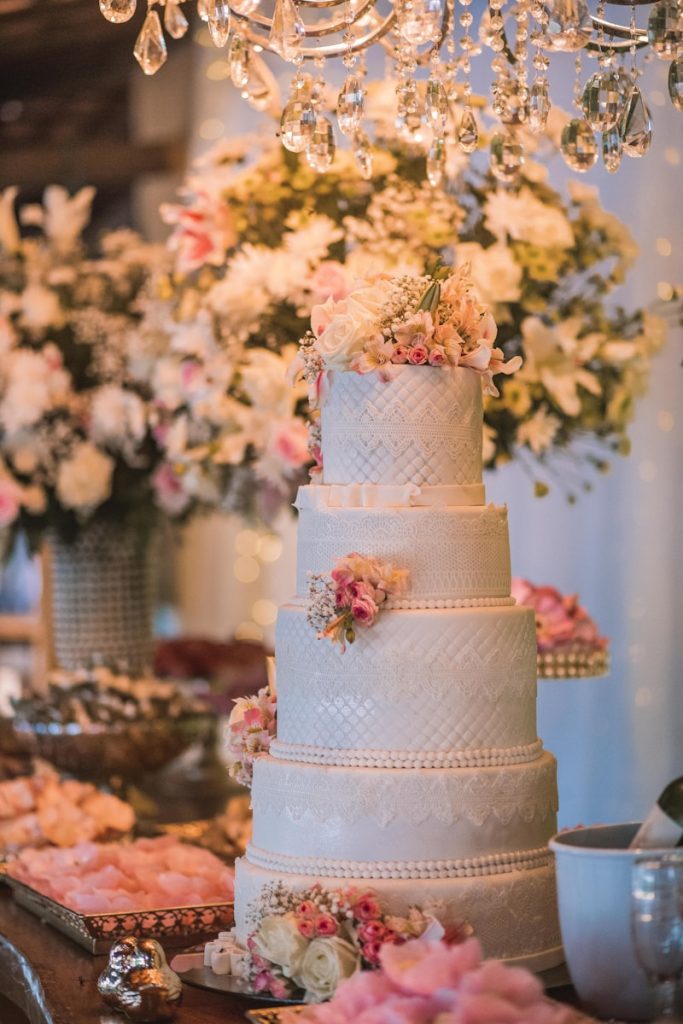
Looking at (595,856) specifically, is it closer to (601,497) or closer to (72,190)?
(601,497)

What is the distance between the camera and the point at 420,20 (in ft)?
5.62

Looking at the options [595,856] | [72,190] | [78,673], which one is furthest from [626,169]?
[72,190]

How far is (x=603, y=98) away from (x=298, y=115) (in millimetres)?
405

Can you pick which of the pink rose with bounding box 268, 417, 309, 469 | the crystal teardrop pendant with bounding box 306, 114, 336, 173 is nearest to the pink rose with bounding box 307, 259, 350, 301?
the pink rose with bounding box 268, 417, 309, 469

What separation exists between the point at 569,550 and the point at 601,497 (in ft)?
0.62

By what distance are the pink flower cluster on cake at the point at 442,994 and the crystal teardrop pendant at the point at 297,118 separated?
3.40 feet

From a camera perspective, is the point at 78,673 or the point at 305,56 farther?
the point at 78,673

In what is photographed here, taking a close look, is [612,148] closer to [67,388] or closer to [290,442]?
[290,442]

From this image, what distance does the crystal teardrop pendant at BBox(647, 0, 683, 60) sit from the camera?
5.53 ft

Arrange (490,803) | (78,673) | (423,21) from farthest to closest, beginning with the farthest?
(78,673), (490,803), (423,21)

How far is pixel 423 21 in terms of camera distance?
1714 millimetres

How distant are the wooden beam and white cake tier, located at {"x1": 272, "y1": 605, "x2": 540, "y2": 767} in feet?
19.4

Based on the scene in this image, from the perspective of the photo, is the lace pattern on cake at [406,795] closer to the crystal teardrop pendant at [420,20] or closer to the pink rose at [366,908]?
the pink rose at [366,908]

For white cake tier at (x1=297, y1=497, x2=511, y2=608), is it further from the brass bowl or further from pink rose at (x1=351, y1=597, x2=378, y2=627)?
the brass bowl
